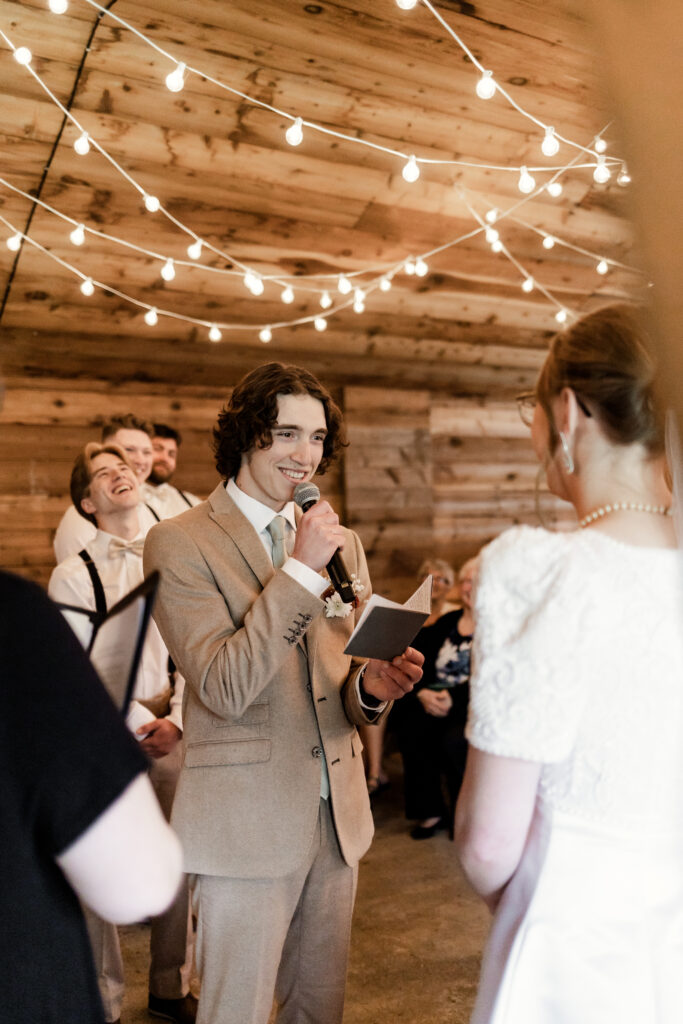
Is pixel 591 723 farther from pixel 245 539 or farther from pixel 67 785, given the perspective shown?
pixel 245 539

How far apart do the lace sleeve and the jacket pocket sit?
2.31 feet

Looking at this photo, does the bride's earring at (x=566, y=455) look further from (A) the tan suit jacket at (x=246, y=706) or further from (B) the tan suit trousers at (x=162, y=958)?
(B) the tan suit trousers at (x=162, y=958)

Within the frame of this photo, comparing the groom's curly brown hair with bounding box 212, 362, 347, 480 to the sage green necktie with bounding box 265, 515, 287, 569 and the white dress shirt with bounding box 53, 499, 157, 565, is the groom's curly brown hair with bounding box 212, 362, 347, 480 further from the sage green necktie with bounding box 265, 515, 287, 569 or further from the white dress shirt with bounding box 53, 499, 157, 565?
the white dress shirt with bounding box 53, 499, 157, 565

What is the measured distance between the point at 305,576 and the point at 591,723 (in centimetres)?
67

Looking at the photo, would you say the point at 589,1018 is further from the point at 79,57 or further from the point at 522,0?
the point at 79,57

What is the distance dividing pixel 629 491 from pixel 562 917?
0.56 metres

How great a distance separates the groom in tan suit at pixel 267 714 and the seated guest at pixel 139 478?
1522 mm

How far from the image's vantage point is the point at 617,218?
5172 mm

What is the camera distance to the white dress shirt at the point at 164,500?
3596mm

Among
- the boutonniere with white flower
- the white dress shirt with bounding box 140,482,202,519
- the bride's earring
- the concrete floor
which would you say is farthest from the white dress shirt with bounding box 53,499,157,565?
the bride's earring

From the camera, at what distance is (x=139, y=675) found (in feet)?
8.75

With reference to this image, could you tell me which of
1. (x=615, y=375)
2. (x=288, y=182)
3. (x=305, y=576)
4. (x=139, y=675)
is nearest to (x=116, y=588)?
(x=139, y=675)

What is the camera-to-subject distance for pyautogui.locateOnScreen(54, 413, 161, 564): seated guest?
336 cm

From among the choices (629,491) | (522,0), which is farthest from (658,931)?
(522,0)
